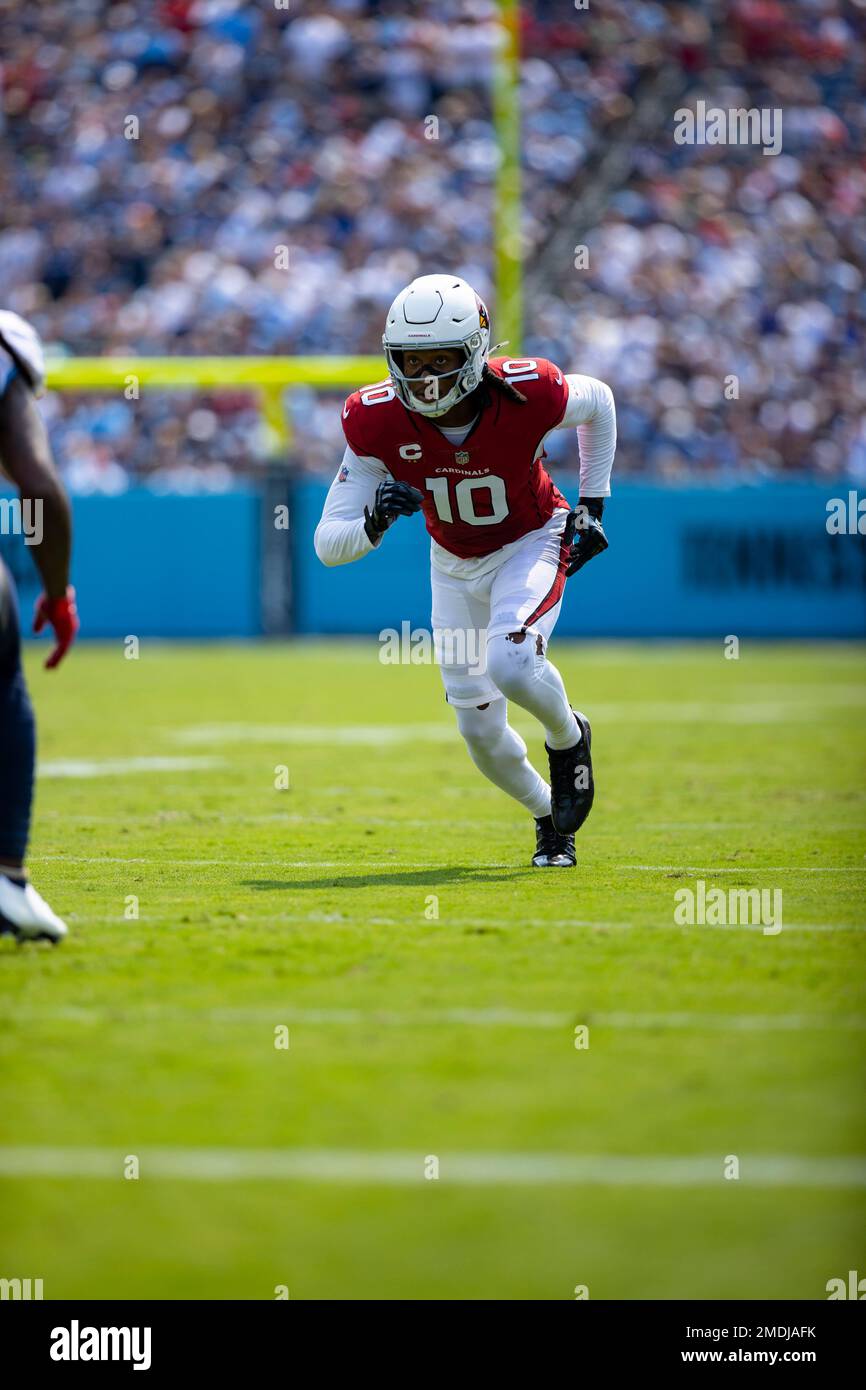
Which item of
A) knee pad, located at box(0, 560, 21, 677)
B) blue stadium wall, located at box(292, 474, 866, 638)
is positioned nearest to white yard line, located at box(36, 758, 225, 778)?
knee pad, located at box(0, 560, 21, 677)

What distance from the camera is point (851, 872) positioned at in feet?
22.2

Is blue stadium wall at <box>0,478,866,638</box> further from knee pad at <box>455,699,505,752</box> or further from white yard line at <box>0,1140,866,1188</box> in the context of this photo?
white yard line at <box>0,1140,866,1188</box>

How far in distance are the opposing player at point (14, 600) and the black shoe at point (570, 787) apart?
217 cm

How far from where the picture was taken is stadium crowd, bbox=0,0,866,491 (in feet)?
67.3

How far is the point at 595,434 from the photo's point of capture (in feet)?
23.7

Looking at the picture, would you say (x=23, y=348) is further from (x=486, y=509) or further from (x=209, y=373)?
(x=209, y=373)

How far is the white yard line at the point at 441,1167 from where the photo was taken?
3373mm

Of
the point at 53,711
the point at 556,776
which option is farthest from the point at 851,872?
the point at 53,711

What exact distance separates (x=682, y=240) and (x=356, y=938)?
1742cm

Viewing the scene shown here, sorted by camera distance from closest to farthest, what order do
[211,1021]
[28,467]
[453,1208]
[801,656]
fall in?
1. [453,1208]
2. [211,1021]
3. [28,467]
4. [801,656]

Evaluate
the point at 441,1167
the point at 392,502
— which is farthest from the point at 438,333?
the point at 441,1167
